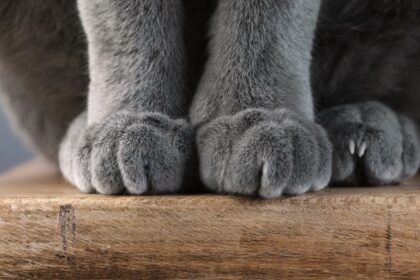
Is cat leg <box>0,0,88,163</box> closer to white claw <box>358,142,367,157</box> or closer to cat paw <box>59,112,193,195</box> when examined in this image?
cat paw <box>59,112,193,195</box>

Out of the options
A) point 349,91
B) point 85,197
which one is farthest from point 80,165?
point 349,91

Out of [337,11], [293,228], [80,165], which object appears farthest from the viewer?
[337,11]

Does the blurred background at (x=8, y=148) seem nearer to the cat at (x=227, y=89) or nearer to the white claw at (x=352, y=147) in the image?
the cat at (x=227, y=89)

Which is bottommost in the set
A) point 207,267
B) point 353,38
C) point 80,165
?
point 207,267

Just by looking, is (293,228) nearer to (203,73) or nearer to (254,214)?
(254,214)

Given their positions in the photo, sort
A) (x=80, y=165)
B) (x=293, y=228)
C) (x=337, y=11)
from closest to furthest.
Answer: (x=293, y=228) → (x=80, y=165) → (x=337, y=11)

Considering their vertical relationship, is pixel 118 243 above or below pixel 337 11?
below

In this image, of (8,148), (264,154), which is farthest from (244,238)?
(8,148)

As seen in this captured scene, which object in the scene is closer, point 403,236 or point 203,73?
point 403,236
